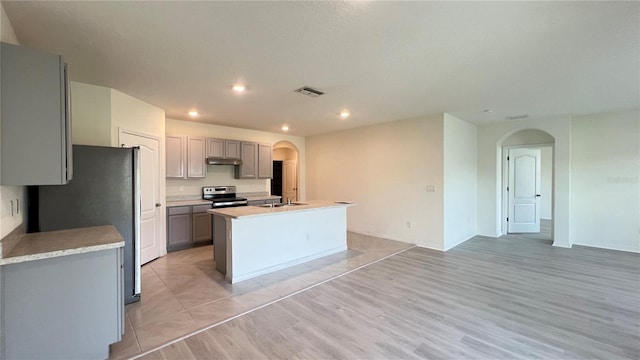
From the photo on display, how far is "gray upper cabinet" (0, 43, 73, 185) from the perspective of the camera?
68.9 inches

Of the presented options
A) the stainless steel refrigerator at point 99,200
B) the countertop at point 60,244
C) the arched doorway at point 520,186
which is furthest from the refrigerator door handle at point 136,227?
the arched doorway at point 520,186

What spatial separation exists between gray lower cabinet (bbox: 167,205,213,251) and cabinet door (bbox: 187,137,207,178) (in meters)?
0.70

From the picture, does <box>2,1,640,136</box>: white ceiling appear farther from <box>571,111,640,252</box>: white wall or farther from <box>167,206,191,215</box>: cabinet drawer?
<box>167,206,191,215</box>: cabinet drawer

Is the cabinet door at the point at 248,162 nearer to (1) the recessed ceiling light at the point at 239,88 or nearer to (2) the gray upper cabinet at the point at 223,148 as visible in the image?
(2) the gray upper cabinet at the point at 223,148

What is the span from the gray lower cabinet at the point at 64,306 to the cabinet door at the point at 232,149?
3973mm

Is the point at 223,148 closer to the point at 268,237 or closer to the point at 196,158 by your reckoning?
the point at 196,158

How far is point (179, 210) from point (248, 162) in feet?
6.18

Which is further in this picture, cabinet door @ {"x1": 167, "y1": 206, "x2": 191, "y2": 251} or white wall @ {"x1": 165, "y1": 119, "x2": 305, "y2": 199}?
white wall @ {"x1": 165, "y1": 119, "x2": 305, "y2": 199}

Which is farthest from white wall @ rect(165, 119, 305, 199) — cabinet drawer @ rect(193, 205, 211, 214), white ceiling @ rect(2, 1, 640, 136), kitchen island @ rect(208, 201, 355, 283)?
kitchen island @ rect(208, 201, 355, 283)

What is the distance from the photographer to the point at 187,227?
500 cm

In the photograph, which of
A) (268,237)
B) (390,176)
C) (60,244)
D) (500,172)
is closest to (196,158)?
(268,237)

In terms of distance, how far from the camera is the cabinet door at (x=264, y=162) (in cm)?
649

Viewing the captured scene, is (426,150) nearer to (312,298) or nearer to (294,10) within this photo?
(312,298)

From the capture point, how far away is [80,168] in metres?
2.72
